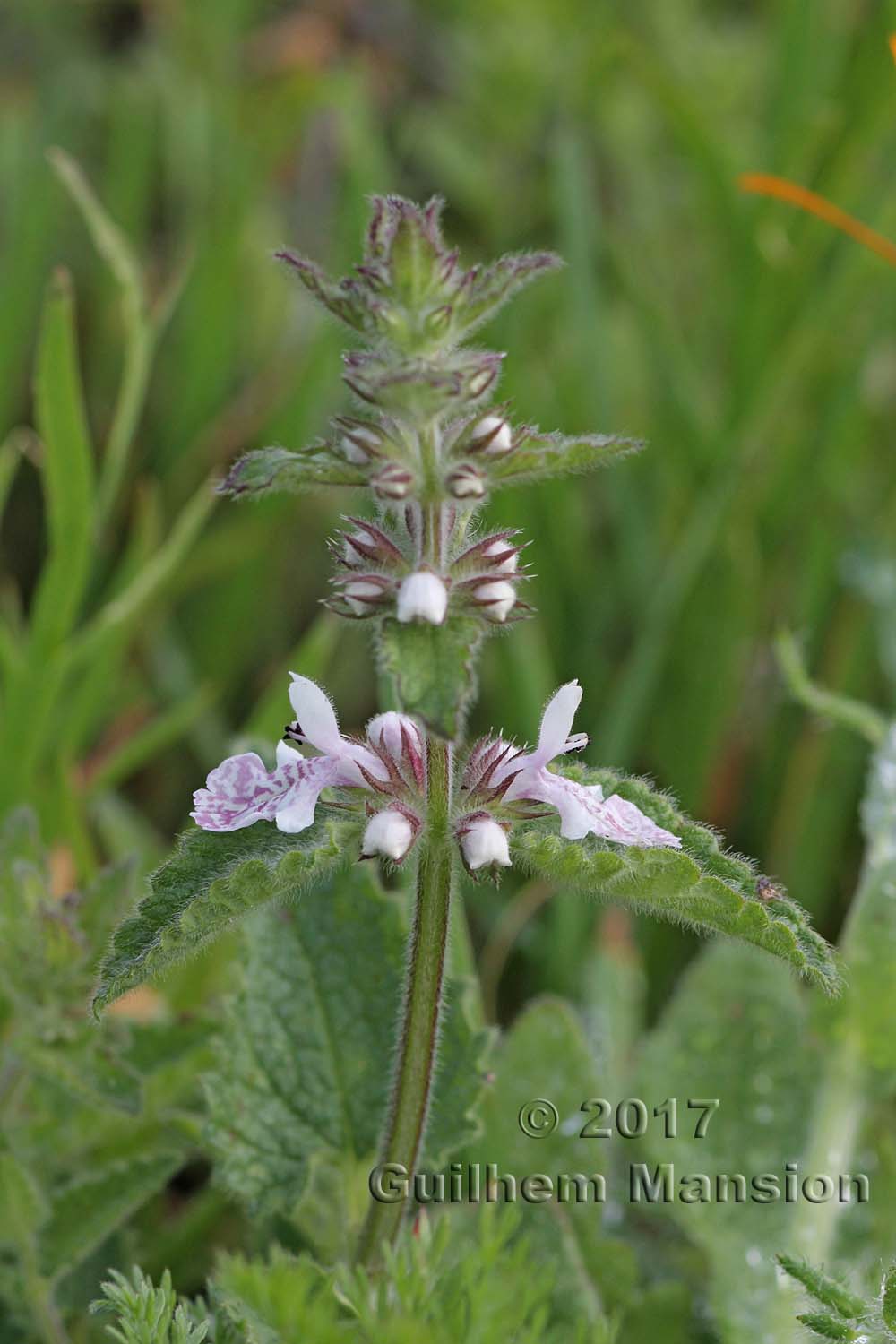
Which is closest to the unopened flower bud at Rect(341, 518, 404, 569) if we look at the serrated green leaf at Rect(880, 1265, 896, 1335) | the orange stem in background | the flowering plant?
the flowering plant

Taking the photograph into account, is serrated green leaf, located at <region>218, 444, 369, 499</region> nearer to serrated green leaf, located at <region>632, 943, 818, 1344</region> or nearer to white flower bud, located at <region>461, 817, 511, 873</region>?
white flower bud, located at <region>461, 817, 511, 873</region>

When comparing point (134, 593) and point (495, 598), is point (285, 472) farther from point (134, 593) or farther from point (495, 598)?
point (134, 593)

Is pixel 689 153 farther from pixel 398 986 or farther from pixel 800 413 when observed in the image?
pixel 398 986

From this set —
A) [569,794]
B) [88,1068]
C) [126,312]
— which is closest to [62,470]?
[126,312]

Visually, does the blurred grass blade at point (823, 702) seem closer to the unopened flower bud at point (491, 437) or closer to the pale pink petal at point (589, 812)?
the pale pink petal at point (589, 812)

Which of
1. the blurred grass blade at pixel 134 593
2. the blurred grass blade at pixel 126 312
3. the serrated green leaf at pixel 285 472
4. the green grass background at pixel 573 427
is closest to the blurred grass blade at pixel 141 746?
the green grass background at pixel 573 427

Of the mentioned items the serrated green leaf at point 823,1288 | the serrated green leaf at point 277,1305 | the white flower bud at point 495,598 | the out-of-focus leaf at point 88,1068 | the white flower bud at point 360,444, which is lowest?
the serrated green leaf at point 277,1305
